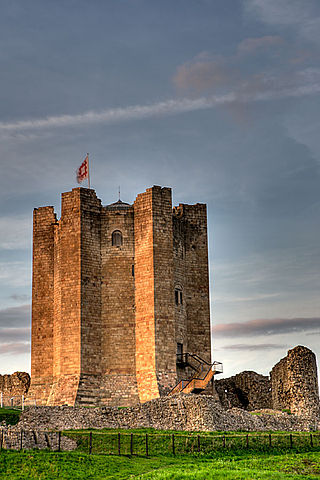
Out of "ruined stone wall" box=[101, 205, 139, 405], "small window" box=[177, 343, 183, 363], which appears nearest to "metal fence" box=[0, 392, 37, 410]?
"ruined stone wall" box=[101, 205, 139, 405]

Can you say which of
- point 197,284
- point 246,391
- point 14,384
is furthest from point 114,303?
point 246,391

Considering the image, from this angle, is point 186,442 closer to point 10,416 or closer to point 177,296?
point 10,416

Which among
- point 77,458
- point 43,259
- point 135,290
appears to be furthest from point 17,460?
point 43,259

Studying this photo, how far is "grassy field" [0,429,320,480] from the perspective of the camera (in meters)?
31.7

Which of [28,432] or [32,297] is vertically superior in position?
[32,297]

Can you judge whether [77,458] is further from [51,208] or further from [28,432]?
[51,208]

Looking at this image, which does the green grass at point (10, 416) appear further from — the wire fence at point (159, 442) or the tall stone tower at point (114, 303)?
the wire fence at point (159, 442)

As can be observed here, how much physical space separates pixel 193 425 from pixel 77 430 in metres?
6.45

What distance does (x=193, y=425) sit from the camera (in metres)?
44.2

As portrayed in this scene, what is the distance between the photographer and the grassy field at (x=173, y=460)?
31.7 m

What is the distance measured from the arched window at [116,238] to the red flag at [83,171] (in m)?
4.64

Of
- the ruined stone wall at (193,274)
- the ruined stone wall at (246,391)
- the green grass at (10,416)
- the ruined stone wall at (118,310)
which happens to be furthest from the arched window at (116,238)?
the ruined stone wall at (246,391)

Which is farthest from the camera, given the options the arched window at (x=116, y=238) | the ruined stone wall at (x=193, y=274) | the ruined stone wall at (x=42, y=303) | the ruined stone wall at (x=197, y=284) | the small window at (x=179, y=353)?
the ruined stone wall at (x=197, y=284)

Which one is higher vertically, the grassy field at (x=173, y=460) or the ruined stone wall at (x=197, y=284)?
the ruined stone wall at (x=197, y=284)
